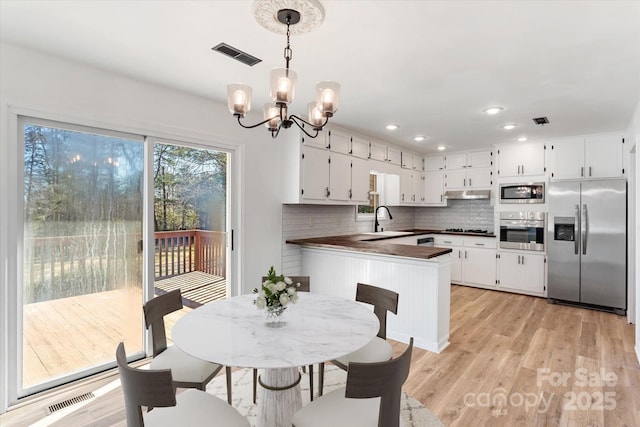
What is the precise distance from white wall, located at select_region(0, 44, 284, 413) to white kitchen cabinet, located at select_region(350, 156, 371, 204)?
3.70 feet

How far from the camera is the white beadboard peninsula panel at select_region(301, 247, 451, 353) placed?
3.30 meters

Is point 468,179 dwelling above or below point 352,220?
above

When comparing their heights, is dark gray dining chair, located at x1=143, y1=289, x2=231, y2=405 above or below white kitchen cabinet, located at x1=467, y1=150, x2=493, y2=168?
below

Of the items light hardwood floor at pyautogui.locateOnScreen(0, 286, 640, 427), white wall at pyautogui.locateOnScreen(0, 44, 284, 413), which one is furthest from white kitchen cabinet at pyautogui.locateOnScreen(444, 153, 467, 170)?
white wall at pyautogui.locateOnScreen(0, 44, 284, 413)

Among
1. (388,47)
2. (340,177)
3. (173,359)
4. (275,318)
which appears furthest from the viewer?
(340,177)

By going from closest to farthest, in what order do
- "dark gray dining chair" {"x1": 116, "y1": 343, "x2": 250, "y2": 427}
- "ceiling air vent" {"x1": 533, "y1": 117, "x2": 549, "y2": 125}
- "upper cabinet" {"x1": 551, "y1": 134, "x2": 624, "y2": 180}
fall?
"dark gray dining chair" {"x1": 116, "y1": 343, "x2": 250, "y2": 427} < "ceiling air vent" {"x1": 533, "y1": 117, "x2": 549, "y2": 125} < "upper cabinet" {"x1": 551, "y1": 134, "x2": 624, "y2": 180}

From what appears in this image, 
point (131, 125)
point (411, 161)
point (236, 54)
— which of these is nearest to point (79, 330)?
point (131, 125)

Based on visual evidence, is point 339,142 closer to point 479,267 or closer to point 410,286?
point 410,286

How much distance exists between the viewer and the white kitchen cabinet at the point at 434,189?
6.34m

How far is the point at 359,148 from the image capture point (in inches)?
188

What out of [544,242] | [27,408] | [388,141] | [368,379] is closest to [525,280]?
[544,242]

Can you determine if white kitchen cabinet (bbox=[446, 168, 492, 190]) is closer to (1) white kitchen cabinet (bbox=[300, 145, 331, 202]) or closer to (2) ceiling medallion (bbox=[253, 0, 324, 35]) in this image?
(1) white kitchen cabinet (bbox=[300, 145, 331, 202])

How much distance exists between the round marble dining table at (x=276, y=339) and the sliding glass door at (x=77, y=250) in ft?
4.42

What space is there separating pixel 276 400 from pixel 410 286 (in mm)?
2010
